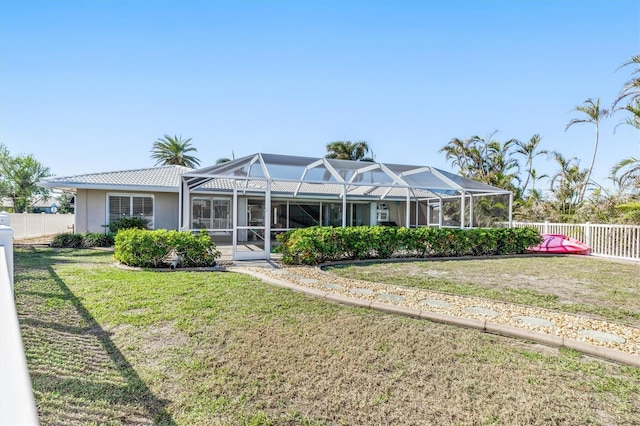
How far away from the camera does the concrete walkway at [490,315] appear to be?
13.8 ft

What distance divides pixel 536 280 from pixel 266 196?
7.69 meters

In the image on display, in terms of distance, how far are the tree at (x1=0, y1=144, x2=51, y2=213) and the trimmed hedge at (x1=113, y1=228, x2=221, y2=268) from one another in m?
44.0

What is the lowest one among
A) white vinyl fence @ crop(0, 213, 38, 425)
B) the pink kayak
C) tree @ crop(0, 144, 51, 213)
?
the pink kayak

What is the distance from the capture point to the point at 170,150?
131 ft

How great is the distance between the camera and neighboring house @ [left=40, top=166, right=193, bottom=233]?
15180mm

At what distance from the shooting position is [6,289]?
4.49 feet

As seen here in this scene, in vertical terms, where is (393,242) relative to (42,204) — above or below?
below

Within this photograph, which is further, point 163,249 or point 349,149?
point 349,149

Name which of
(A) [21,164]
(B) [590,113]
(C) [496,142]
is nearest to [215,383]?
(B) [590,113]

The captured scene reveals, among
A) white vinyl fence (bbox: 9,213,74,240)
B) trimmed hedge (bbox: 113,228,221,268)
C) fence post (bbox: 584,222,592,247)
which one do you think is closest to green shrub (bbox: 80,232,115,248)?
trimmed hedge (bbox: 113,228,221,268)

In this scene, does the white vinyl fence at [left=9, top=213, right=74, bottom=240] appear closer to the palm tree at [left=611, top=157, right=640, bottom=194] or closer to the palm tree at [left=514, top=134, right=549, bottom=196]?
the palm tree at [left=611, top=157, right=640, bottom=194]

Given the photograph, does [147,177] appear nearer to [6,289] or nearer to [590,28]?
[6,289]

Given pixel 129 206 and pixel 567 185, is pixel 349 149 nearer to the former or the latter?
pixel 567 185

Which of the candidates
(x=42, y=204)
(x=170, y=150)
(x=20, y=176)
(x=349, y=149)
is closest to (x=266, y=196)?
(x=349, y=149)
